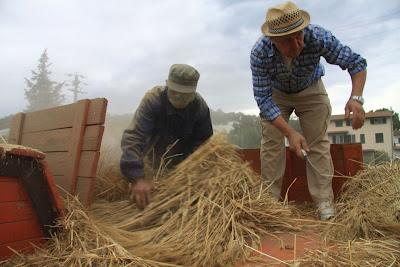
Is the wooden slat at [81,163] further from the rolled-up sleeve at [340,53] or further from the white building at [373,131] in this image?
the white building at [373,131]

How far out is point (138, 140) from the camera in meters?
3.57

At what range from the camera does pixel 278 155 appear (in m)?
3.87

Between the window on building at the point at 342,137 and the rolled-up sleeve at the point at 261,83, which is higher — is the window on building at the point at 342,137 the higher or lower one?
the lower one

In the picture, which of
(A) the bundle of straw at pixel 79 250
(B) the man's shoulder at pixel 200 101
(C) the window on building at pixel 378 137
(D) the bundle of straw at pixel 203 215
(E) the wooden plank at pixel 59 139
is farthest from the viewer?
(C) the window on building at pixel 378 137

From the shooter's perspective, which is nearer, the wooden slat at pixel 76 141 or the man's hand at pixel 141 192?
the man's hand at pixel 141 192

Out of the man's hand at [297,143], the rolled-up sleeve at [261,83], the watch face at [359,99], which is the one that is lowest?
the man's hand at [297,143]

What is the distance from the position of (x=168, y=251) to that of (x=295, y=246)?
68 cm

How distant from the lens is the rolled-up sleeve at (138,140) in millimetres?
3318

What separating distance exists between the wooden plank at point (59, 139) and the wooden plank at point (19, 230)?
746mm

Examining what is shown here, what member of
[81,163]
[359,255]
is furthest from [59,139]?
[359,255]

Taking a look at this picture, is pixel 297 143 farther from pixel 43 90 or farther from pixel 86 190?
pixel 43 90

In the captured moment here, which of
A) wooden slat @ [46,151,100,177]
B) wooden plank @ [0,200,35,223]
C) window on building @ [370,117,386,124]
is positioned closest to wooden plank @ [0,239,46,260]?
wooden plank @ [0,200,35,223]

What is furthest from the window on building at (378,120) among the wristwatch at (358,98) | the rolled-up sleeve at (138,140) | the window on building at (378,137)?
the rolled-up sleeve at (138,140)

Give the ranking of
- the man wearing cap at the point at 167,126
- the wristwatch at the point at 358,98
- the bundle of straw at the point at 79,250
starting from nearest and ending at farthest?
1. the bundle of straw at the point at 79,250
2. the wristwatch at the point at 358,98
3. the man wearing cap at the point at 167,126
